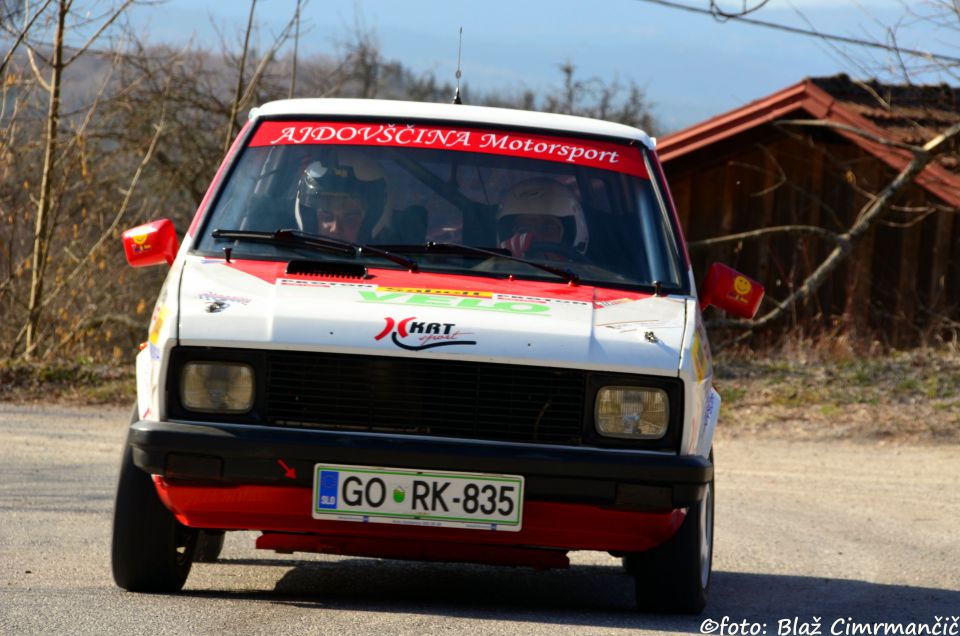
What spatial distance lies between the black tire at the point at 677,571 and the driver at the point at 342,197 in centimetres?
158

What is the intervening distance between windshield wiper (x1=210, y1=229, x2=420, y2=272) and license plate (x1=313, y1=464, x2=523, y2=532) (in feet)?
3.01

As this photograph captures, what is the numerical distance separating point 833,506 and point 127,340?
1503cm

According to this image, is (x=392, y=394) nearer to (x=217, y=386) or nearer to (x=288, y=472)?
(x=288, y=472)

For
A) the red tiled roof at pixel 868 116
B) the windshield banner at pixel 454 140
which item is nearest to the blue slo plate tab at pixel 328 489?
the windshield banner at pixel 454 140

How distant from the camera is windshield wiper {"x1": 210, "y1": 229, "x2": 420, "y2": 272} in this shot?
204 inches

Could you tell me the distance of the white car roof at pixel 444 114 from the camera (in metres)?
5.82

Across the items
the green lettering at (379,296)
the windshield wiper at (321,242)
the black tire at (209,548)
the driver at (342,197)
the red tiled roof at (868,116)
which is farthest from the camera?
the red tiled roof at (868,116)

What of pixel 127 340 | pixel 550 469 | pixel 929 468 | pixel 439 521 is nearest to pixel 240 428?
pixel 439 521

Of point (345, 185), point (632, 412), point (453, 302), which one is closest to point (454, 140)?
point (345, 185)

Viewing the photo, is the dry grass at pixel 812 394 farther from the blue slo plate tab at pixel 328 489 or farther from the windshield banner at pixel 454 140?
the blue slo plate tab at pixel 328 489

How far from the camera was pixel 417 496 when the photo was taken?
15.0 ft

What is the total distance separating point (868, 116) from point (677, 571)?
Result: 1335cm

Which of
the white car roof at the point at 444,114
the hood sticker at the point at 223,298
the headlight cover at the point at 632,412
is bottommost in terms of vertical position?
the headlight cover at the point at 632,412

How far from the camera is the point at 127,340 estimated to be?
2184 cm
